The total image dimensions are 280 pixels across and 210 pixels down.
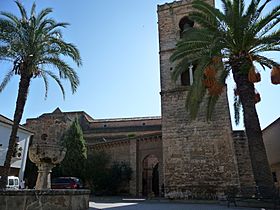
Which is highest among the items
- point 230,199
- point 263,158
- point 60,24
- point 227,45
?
point 60,24

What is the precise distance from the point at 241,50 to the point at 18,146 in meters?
24.4

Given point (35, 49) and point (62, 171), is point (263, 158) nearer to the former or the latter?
point (35, 49)

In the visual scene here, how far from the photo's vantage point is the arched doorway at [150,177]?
26859mm

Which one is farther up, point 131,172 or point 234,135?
point 234,135

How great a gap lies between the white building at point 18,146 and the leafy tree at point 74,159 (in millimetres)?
3628

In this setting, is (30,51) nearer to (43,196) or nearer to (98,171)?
(43,196)

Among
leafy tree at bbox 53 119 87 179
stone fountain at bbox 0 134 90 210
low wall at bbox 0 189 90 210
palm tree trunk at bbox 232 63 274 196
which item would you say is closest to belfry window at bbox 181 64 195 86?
palm tree trunk at bbox 232 63 274 196

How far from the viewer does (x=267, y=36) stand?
12.0 metres

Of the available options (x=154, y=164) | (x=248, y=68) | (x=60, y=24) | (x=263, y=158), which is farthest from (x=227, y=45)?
(x=154, y=164)

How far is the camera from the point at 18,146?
27750 millimetres

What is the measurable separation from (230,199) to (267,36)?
25.9ft

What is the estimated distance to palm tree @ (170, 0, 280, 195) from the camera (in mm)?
→ 11703

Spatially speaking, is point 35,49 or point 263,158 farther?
point 35,49

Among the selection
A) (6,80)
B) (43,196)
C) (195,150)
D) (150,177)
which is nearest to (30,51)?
(6,80)
